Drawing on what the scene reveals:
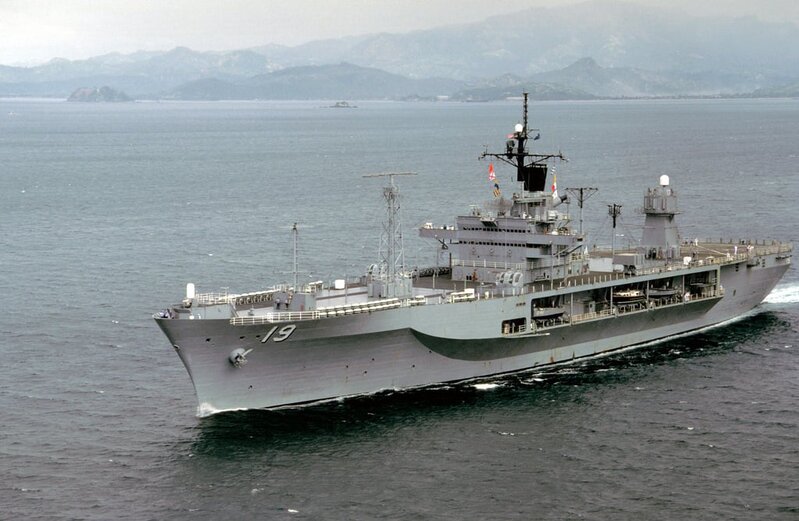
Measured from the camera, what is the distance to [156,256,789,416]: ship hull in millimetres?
42219

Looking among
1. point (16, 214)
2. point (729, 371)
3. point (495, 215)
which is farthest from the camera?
point (16, 214)

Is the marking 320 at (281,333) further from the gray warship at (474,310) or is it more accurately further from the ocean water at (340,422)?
the ocean water at (340,422)

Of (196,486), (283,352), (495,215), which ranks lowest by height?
(196,486)

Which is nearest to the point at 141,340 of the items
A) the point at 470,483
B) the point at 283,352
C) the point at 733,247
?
the point at 283,352

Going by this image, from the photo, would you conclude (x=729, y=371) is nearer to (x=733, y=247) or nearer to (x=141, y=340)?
(x=733, y=247)

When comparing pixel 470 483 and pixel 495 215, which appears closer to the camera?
pixel 470 483

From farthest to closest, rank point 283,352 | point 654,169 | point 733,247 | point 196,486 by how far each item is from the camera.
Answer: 1. point 654,169
2. point 733,247
3. point 283,352
4. point 196,486

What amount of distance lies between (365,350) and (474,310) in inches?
210

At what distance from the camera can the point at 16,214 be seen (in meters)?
94.7

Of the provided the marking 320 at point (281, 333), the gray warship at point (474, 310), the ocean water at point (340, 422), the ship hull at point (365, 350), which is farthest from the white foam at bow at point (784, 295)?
the marking 320 at point (281, 333)

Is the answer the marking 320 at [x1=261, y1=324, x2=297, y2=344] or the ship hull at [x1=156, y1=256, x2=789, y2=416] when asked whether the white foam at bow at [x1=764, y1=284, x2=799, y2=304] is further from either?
the marking 320 at [x1=261, y1=324, x2=297, y2=344]

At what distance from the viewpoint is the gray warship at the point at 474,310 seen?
140 feet

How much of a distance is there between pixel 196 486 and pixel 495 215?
22370 mm

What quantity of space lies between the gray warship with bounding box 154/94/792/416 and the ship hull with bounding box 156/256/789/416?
0.17 ft
